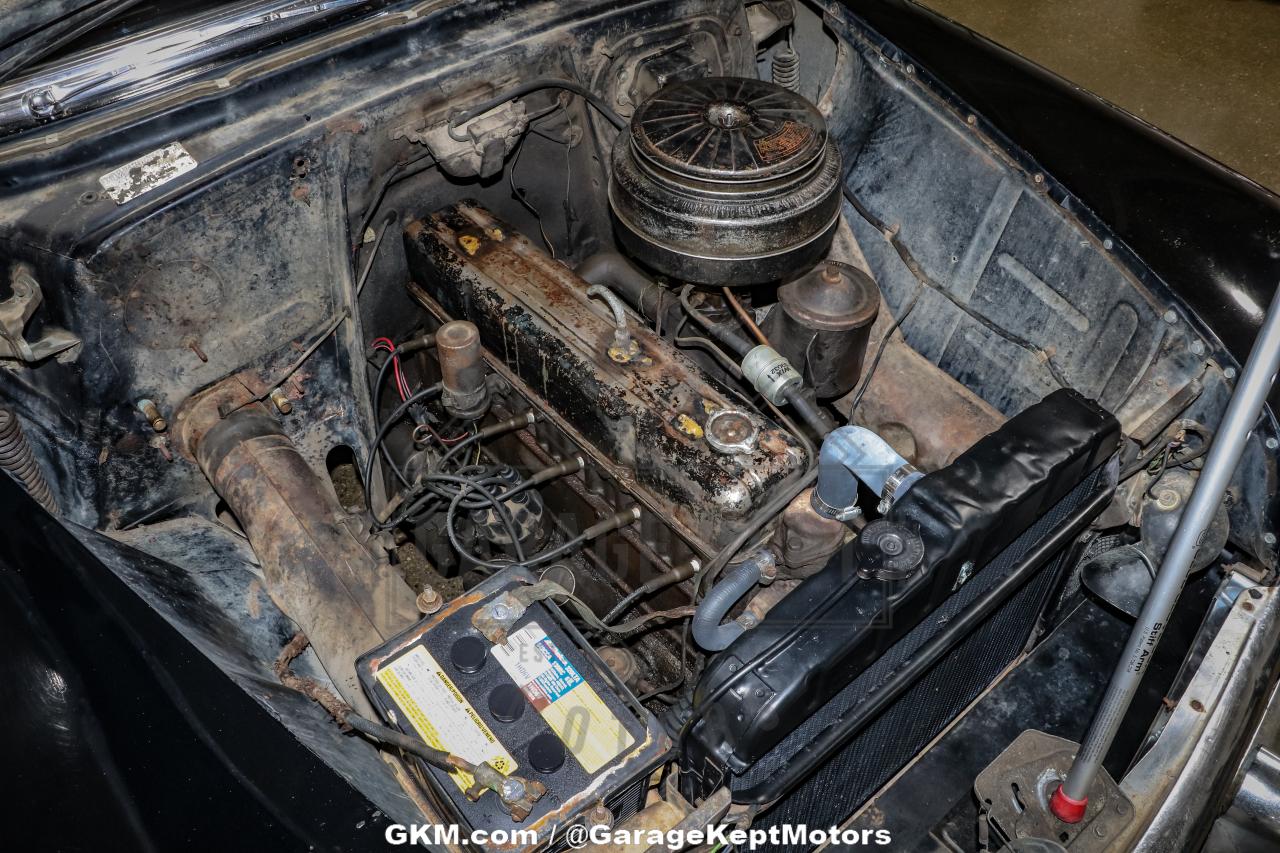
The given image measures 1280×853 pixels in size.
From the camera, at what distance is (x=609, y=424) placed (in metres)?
1.93

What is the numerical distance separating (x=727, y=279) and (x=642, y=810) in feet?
3.25

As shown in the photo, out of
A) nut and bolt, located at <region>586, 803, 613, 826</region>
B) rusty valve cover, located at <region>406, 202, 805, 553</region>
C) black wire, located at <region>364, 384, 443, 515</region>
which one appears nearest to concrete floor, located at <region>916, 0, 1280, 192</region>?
rusty valve cover, located at <region>406, 202, 805, 553</region>

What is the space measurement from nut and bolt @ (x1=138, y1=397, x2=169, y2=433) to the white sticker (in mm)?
365

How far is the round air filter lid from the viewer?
1912 millimetres

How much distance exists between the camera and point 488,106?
2117 millimetres

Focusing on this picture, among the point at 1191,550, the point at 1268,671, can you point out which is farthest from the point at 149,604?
the point at 1268,671

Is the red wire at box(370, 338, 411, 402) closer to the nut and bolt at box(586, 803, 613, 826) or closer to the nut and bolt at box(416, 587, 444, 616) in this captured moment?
the nut and bolt at box(416, 587, 444, 616)

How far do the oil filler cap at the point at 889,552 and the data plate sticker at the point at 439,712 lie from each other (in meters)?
0.58

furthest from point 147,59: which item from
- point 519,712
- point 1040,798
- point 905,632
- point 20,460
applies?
point 1040,798

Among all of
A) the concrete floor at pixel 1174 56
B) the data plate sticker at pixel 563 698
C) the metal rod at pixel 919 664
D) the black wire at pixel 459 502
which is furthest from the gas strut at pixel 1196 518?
the concrete floor at pixel 1174 56

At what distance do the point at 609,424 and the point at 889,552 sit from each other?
615 mm

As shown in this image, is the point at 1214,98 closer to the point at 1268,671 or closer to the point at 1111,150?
the point at 1111,150

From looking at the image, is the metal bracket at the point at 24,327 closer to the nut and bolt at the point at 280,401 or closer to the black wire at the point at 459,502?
the nut and bolt at the point at 280,401

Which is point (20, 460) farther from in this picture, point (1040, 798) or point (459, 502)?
point (1040, 798)
